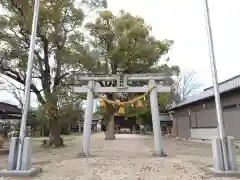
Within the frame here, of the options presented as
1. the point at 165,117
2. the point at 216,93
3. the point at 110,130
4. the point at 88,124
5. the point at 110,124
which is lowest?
the point at 88,124

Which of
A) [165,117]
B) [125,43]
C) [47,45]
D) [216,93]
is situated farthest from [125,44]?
[165,117]

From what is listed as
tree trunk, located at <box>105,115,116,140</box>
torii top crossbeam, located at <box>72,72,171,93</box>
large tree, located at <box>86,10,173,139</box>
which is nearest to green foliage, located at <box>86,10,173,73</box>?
large tree, located at <box>86,10,173,139</box>

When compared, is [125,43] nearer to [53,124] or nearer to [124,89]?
[53,124]

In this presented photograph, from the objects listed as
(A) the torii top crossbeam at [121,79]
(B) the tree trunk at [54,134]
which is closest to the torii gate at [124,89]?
(A) the torii top crossbeam at [121,79]

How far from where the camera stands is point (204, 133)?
20.0 metres

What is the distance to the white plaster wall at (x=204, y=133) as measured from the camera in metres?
18.2

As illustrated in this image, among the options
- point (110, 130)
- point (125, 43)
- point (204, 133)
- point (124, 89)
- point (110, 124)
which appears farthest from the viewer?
point (110, 124)

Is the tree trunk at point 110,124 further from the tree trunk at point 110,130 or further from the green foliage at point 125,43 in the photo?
the green foliage at point 125,43

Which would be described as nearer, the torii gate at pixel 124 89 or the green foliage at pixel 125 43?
the torii gate at pixel 124 89

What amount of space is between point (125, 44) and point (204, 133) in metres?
9.09

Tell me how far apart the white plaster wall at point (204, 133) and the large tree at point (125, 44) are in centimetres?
640

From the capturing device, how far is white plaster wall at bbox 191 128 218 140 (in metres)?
18.2

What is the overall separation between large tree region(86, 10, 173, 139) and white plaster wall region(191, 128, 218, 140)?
6397 mm

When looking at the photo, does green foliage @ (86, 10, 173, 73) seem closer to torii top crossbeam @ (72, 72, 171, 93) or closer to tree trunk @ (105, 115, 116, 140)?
tree trunk @ (105, 115, 116, 140)
